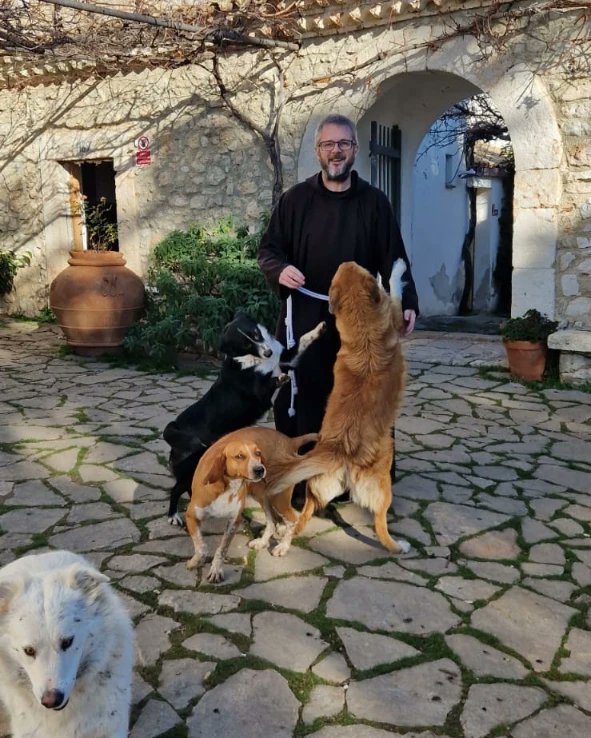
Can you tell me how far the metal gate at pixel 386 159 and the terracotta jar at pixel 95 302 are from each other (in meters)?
3.39

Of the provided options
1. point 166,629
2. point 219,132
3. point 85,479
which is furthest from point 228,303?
point 166,629

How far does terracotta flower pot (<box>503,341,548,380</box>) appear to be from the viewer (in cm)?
678

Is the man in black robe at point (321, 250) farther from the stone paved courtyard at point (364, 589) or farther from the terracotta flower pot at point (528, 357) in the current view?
the terracotta flower pot at point (528, 357)

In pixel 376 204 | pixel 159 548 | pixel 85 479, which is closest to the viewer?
pixel 159 548

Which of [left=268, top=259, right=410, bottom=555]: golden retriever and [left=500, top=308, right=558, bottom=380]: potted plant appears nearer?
[left=268, top=259, right=410, bottom=555]: golden retriever

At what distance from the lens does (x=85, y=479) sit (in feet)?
14.4

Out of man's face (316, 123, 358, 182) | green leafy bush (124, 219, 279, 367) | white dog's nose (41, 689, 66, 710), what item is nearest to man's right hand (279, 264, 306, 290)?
man's face (316, 123, 358, 182)

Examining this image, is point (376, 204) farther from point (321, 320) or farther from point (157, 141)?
point (157, 141)

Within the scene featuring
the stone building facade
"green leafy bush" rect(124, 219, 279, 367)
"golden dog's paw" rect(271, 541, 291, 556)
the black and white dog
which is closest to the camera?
"golden dog's paw" rect(271, 541, 291, 556)

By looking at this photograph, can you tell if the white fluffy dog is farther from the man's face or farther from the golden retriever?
the man's face

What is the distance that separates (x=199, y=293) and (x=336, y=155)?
485 cm

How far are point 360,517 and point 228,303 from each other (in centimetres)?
438

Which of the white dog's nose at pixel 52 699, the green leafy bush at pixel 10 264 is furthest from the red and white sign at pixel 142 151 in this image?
the white dog's nose at pixel 52 699

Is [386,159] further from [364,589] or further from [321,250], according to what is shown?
[364,589]
